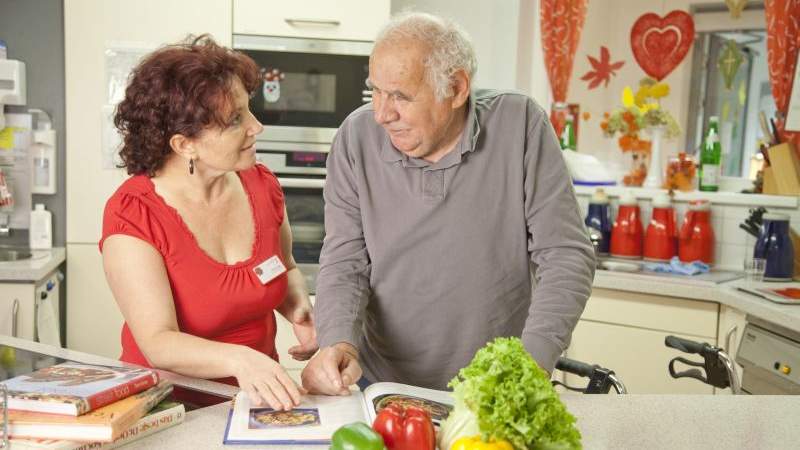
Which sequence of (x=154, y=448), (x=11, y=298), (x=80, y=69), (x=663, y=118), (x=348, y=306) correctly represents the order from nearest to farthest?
(x=154, y=448) < (x=348, y=306) < (x=11, y=298) < (x=80, y=69) < (x=663, y=118)

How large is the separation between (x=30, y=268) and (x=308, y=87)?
1387 mm

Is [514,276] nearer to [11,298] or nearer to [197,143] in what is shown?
[197,143]

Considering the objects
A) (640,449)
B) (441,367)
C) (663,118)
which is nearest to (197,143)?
(441,367)

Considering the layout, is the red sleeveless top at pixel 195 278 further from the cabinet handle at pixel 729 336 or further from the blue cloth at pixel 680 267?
the blue cloth at pixel 680 267

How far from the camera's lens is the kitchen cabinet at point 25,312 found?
9.19 feet

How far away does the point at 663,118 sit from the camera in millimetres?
3627

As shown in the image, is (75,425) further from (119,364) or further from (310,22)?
(310,22)

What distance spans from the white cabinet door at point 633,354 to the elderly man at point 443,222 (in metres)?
1.38

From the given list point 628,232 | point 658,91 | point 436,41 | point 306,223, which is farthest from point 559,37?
point 436,41

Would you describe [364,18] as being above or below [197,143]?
above

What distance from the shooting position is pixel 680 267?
10.6 feet

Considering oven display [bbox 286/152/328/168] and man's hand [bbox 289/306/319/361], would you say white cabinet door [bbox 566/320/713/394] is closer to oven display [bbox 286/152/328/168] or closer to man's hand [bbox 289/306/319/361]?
oven display [bbox 286/152/328/168]

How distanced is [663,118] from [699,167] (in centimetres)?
27

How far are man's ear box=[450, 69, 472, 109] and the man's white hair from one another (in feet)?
0.06
